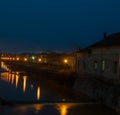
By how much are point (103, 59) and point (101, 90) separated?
20.8ft

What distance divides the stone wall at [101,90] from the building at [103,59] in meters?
1.45

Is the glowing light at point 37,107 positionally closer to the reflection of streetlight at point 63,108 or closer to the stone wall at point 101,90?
the reflection of streetlight at point 63,108

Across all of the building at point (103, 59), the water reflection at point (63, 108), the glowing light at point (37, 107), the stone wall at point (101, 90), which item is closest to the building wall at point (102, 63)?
the building at point (103, 59)

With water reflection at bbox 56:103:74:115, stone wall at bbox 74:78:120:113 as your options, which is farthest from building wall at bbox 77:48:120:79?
water reflection at bbox 56:103:74:115

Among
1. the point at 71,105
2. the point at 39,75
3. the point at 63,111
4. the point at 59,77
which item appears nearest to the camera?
the point at 63,111

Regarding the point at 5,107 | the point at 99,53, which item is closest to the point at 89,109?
the point at 5,107

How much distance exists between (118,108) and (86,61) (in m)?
17.0

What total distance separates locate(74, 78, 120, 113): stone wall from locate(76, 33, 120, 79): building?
1454 mm

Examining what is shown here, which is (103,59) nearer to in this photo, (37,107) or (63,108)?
(63,108)

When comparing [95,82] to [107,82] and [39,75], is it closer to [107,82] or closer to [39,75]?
[107,82]

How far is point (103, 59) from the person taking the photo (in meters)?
36.1

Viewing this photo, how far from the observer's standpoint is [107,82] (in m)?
33.1

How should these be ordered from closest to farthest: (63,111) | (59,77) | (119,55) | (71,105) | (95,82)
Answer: (63,111) < (71,105) < (119,55) < (95,82) < (59,77)

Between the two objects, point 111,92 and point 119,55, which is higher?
point 119,55
